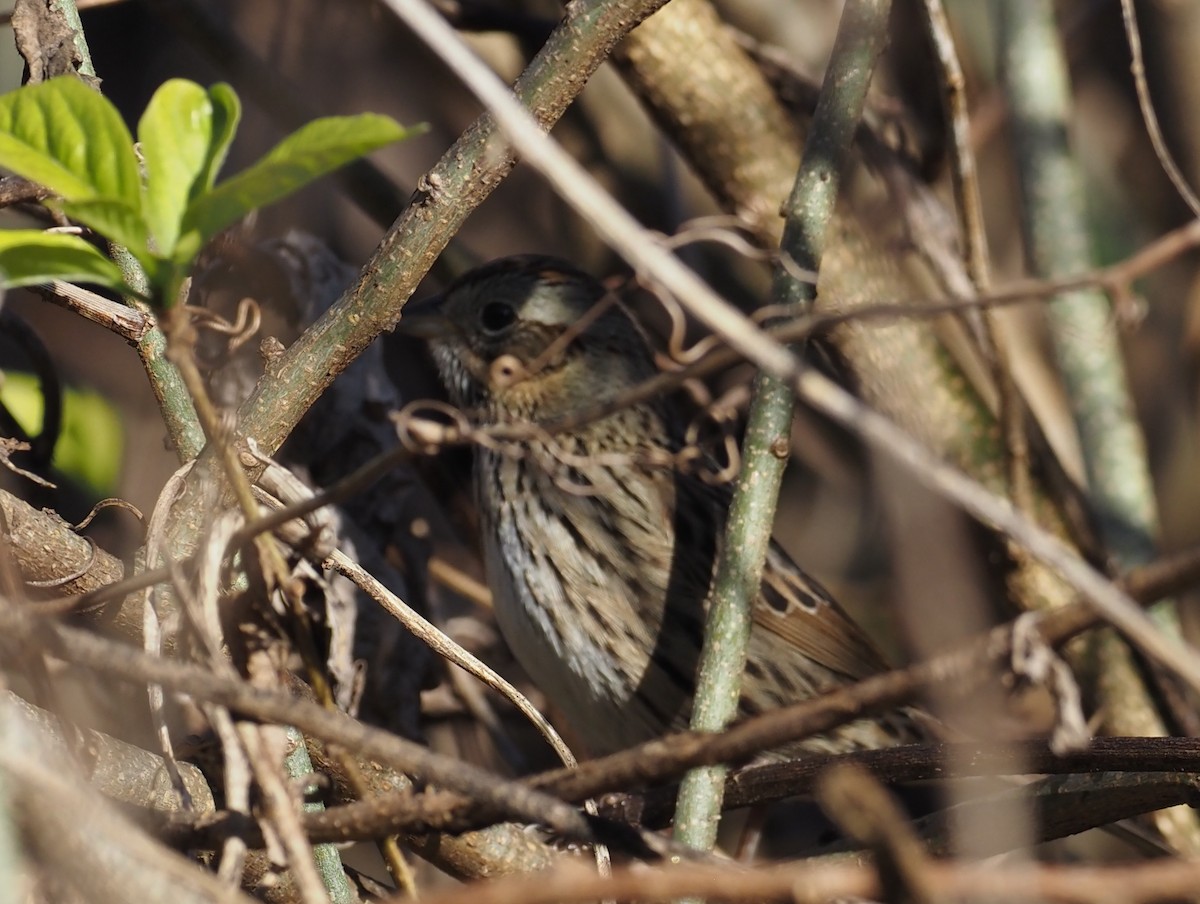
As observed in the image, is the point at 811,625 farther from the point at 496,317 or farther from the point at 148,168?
the point at 148,168

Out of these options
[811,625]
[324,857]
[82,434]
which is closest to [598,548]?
[811,625]

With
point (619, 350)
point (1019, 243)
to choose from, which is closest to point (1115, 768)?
point (619, 350)

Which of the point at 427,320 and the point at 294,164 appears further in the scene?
the point at 427,320

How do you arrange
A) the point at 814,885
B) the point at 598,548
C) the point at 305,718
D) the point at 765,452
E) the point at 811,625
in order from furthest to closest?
the point at 811,625 < the point at 598,548 < the point at 765,452 < the point at 305,718 < the point at 814,885

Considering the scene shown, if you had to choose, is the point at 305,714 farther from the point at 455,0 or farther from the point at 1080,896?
the point at 455,0

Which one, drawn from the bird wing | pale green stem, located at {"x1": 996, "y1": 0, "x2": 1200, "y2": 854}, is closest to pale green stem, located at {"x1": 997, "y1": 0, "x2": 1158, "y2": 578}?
pale green stem, located at {"x1": 996, "y1": 0, "x2": 1200, "y2": 854}

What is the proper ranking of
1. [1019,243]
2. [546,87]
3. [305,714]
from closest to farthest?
[305,714], [546,87], [1019,243]

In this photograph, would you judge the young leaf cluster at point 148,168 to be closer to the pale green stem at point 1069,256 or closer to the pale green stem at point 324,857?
the pale green stem at point 324,857

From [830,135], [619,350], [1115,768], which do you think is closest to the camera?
[1115,768]
